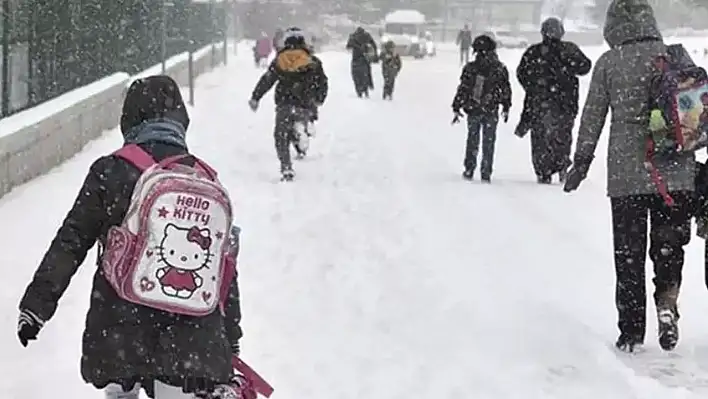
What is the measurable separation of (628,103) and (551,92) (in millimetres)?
6551

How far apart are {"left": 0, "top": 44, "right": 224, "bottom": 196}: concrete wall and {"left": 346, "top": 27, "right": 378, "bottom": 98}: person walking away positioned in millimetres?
9354

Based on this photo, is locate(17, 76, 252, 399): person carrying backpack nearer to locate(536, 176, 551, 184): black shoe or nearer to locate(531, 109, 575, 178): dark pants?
locate(531, 109, 575, 178): dark pants

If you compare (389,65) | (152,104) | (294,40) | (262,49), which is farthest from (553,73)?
(262,49)

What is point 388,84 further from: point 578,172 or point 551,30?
point 578,172

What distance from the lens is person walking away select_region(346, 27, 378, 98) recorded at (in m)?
27.8

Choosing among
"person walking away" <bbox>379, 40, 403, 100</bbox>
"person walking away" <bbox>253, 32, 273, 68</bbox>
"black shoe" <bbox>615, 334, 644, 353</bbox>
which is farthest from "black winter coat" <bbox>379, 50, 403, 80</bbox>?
"black shoe" <bbox>615, 334, 644, 353</bbox>

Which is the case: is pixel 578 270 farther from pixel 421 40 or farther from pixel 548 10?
pixel 548 10

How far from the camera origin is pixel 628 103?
20.8 feet

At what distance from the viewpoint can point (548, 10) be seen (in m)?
100

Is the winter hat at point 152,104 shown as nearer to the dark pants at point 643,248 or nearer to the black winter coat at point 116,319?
the black winter coat at point 116,319

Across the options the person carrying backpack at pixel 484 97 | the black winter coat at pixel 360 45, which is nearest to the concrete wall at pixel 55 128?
the person carrying backpack at pixel 484 97

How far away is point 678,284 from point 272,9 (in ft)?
231

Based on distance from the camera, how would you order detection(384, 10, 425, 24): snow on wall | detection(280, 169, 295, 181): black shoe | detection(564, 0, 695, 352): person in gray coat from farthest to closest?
1. detection(384, 10, 425, 24): snow on wall
2. detection(280, 169, 295, 181): black shoe
3. detection(564, 0, 695, 352): person in gray coat

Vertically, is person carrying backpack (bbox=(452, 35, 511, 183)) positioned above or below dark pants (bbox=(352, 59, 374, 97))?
above
